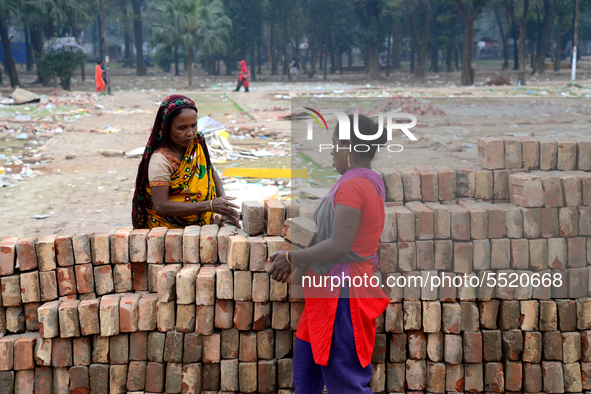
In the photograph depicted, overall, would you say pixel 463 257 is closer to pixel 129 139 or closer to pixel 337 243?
pixel 337 243

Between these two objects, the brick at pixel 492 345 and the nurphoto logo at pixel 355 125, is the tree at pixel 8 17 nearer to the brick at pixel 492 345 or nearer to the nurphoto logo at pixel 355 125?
the nurphoto logo at pixel 355 125

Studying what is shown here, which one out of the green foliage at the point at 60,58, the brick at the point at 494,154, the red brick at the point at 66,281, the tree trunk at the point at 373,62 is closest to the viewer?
the red brick at the point at 66,281

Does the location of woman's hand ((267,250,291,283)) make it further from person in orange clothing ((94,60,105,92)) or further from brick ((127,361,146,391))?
person in orange clothing ((94,60,105,92))

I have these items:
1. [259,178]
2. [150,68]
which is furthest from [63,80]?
[150,68]

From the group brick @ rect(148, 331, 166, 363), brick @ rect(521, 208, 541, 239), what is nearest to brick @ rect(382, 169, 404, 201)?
brick @ rect(521, 208, 541, 239)

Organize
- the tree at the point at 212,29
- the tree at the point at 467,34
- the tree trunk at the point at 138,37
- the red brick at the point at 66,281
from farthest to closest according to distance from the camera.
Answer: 1. the tree trunk at the point at 138,37
2. the tree at the point at 212,29
3. the tree at the point at 467,34
4. the red brick at the point at 66,281

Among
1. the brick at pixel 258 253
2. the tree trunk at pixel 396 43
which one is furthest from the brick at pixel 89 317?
the tree trunk at pixel 396 43

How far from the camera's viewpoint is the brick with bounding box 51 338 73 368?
2963 mm

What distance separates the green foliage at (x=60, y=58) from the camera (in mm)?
28109

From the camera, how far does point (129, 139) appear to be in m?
14.2

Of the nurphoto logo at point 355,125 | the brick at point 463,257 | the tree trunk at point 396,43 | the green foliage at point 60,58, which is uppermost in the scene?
the tree trunk at point 396,43

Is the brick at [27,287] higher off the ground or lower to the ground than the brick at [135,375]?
higher

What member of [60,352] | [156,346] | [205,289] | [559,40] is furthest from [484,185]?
[559,40]

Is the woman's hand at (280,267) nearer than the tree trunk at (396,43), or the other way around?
the woman's hand at (280,267)
